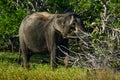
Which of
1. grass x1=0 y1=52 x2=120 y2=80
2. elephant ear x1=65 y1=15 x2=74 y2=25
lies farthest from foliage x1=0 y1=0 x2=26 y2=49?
grass x1=0 y1=52 x2=120 y2=80

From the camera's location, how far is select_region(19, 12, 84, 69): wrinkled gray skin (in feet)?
45.4

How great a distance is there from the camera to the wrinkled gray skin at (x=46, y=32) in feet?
45.4

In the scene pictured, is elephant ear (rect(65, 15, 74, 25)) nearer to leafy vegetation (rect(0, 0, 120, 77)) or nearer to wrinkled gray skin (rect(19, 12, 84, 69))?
wrinkled gray skin (rect(19, 12, 84, 69))

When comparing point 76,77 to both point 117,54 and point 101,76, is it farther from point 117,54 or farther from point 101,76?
point 117,54

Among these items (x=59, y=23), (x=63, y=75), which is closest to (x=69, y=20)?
(x=59, y=23)

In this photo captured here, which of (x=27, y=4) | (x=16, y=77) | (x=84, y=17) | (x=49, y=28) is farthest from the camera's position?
(x=27, y=4)

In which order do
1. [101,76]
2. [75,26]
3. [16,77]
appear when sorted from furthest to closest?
[75,26] < [16,77] < [101,76]

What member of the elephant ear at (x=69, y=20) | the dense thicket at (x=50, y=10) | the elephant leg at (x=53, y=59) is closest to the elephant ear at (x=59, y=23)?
the elephant ear at (x=69, y=20)

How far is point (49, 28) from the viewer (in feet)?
47.3

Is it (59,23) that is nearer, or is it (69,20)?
(69,20)

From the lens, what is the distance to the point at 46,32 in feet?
47.8

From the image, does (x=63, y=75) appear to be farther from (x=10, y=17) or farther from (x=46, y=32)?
(x=10, y=17)

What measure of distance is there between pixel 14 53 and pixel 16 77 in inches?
420

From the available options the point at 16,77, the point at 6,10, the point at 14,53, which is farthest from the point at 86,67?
the point at 14,53
